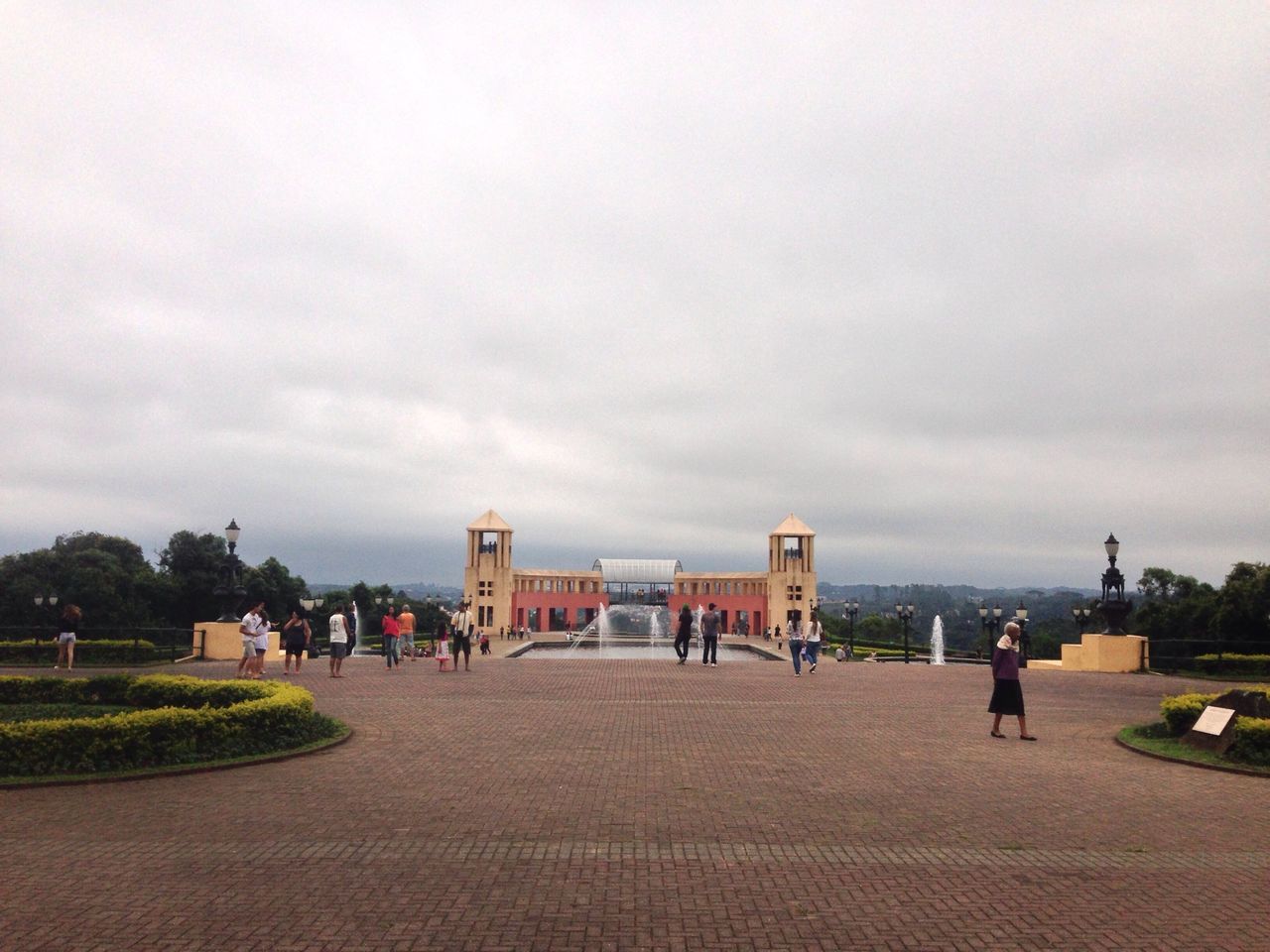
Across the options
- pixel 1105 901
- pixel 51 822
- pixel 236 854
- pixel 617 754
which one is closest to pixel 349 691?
pixel 617 754

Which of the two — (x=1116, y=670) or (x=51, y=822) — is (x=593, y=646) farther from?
(x=51, y=822)

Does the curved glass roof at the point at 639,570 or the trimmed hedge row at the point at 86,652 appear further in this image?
the curved glass roof at the point at 639,570

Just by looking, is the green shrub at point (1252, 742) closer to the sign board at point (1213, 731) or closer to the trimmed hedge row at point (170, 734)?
the sign board at point (1213, 731)

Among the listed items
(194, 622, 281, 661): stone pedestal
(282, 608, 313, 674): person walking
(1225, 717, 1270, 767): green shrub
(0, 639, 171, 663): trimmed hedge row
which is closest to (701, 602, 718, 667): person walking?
(282, 608, 313, 674): person walking

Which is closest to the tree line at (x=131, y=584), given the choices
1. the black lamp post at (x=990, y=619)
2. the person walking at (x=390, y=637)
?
the person walking at (x=390, y=637)

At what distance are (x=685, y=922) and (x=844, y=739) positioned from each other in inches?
270

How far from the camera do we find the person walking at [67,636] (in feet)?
64.4

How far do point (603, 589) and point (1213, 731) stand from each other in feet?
175

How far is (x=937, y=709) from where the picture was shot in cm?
1552

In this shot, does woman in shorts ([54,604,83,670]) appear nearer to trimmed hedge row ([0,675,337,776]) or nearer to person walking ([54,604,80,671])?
person walking ([54,604,80,671])

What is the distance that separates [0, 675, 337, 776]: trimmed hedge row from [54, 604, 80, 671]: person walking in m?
8.97

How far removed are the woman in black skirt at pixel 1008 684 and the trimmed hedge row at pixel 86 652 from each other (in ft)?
64.8

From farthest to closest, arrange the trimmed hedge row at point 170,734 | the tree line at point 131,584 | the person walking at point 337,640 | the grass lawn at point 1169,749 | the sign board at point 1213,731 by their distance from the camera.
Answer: the tree line at point 131,584
the person walking at point 337,640
the sign board at point 1213,731
the grass lawn at point 1169,749
the trimmed hedge row at point 170,734

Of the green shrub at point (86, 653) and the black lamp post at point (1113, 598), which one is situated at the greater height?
the black lamp post at point (1113, 598)
